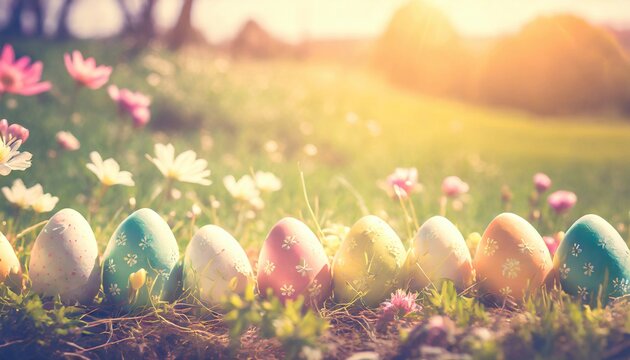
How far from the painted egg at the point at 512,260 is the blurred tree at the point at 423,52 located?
35.8 ft

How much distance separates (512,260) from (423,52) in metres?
12.2

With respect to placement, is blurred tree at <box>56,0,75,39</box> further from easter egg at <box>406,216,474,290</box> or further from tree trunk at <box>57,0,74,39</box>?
easter egg at <box>406,216,474,290</box>

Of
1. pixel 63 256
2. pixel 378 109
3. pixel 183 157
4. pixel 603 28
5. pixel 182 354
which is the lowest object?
pixel 378 109

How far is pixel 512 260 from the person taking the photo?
155 cm

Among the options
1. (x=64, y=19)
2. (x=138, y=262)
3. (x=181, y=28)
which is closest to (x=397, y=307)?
(x=138, y=262)

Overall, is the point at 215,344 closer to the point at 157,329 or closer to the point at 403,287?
the point at 157,329

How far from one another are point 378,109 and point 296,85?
901 millimetres

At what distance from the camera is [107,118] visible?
13.9 feet

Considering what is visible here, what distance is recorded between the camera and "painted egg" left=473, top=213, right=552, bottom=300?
1548 millimetres

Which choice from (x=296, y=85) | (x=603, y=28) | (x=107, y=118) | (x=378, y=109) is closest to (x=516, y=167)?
(x=603, y=28)

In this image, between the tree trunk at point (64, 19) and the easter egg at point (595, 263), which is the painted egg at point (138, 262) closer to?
the easter egg at point (595, 263)

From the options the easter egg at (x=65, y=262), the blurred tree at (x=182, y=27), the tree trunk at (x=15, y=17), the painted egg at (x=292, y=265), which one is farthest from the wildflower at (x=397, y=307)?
the tree trunk at (x=15, y=17)

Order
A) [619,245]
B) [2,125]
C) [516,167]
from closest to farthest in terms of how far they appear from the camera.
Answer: [619,245]
[2,125]
[516,167]

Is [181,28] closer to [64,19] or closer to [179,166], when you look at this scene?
[64,19]
